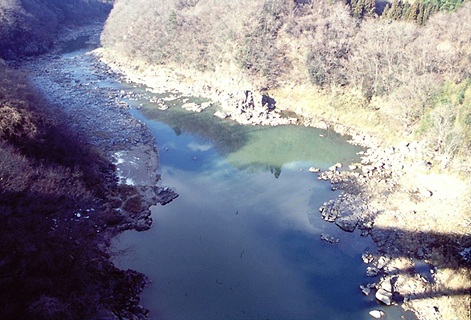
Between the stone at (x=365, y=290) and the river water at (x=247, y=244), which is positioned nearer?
the river water at (x=247, y=244)

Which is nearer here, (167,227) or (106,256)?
(106,256)

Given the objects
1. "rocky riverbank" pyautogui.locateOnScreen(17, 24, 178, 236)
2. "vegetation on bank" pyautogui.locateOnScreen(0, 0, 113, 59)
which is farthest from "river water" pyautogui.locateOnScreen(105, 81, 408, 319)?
"vegetation on bank" pyautogui.locateOnScreen(0, 0, 113, 59)

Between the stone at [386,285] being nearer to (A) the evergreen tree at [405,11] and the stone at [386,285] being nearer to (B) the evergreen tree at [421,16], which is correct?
(B) the evergreen tree at [421,16]

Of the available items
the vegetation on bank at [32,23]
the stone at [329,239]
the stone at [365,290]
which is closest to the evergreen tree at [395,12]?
the stone at [329,239]

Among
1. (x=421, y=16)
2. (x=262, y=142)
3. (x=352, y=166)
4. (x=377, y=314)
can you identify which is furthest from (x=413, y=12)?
(x=377, y=314)

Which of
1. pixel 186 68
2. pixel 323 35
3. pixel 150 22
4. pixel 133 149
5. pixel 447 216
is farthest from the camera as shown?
pixel 150 22

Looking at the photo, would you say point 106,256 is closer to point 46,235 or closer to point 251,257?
point 46,235

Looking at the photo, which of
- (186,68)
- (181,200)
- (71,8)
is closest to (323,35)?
(186,68)
